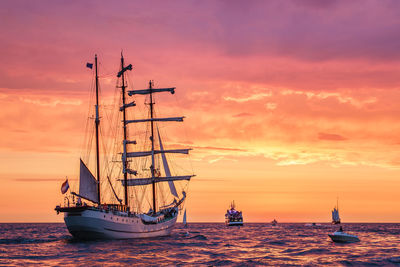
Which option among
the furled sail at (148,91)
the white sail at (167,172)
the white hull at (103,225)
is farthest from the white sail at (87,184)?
the furled sail at (148,91)

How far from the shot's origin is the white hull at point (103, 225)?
73062 mm

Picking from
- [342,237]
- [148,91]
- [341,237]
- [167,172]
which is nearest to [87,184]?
[167,172]

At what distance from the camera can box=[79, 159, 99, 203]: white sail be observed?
7638 cm

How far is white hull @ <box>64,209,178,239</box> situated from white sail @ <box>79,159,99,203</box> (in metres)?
→ 4.29

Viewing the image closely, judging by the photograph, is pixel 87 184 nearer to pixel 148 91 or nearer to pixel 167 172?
pixel 167 172

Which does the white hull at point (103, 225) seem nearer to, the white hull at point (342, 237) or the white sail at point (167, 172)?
the white sail at point (167, 172)

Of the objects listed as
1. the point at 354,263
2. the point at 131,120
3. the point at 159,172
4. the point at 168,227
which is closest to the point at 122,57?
the point at 131,120

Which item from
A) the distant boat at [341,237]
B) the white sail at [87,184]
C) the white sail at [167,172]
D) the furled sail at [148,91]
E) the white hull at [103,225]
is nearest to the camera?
the white hull at [103,225]

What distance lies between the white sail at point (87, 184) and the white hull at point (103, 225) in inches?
169

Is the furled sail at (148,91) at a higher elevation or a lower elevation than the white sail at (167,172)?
higher

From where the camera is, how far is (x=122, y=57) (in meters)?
97.2

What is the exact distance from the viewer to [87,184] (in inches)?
3044

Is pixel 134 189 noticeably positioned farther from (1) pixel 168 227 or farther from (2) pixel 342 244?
(2) pixel 342 244

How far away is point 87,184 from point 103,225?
278 inches
